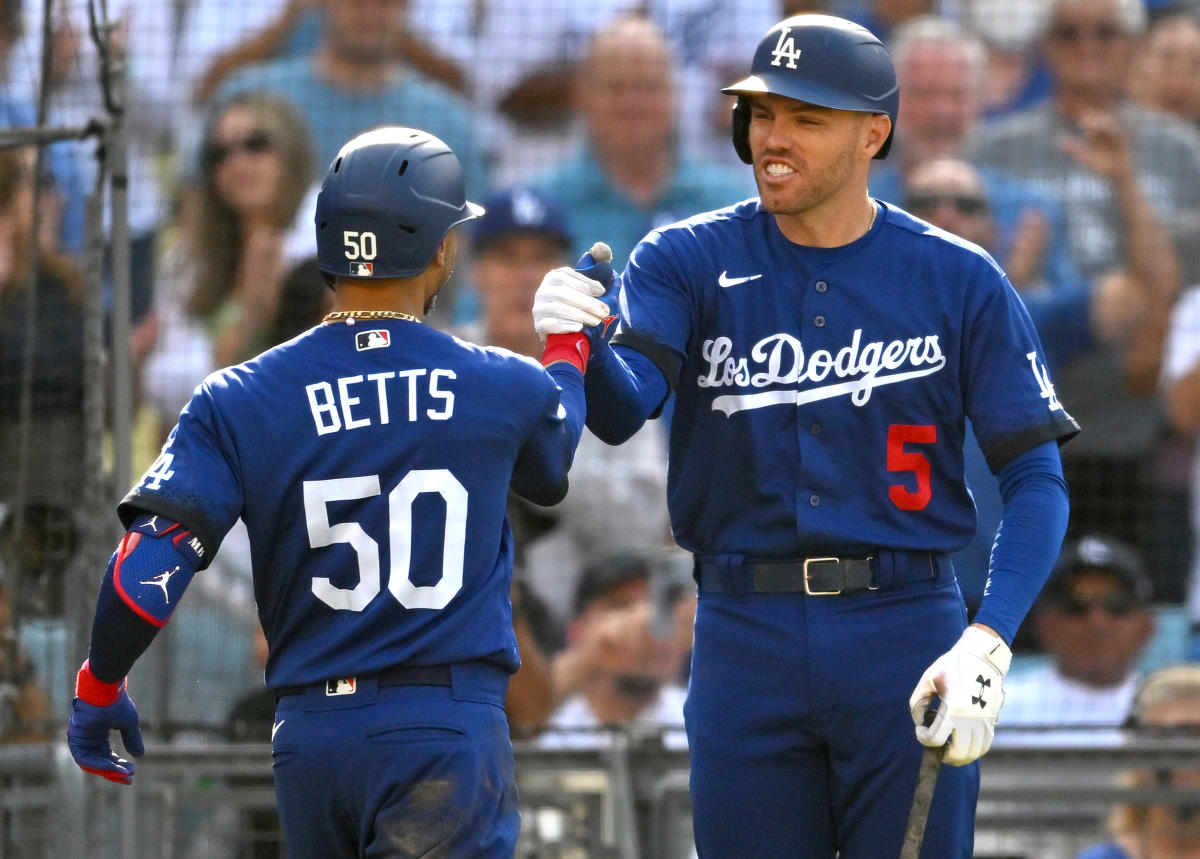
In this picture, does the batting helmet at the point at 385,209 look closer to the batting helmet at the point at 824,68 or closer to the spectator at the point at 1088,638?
the batting helmet at the point at 824,68

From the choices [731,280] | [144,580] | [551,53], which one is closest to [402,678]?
[144,580]

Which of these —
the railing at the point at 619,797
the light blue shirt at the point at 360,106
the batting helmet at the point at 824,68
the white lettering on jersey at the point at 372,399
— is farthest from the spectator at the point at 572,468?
the white lettering on jersey at the point at 372,399

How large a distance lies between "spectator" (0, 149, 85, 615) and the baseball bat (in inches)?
121

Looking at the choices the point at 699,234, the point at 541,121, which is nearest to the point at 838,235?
the point at 699,234

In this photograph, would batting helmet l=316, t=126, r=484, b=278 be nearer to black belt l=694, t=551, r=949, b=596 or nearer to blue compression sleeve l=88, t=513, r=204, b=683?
blue compression sleeve l=88, t=513, r=204, b=683

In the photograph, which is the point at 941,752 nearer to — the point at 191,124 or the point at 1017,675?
the point at 1017,675

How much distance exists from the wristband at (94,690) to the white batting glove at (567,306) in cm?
99

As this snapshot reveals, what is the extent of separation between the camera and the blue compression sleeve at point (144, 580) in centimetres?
298

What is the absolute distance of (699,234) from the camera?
358 cm

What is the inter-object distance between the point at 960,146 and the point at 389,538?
4434 mm

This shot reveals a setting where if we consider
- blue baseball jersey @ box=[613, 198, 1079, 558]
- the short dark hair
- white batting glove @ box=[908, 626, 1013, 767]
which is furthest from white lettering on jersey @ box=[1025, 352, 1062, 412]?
the short dark hair

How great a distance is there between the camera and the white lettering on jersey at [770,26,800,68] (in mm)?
3387

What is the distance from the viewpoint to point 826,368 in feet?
11.2

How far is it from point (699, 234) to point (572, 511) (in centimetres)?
298
